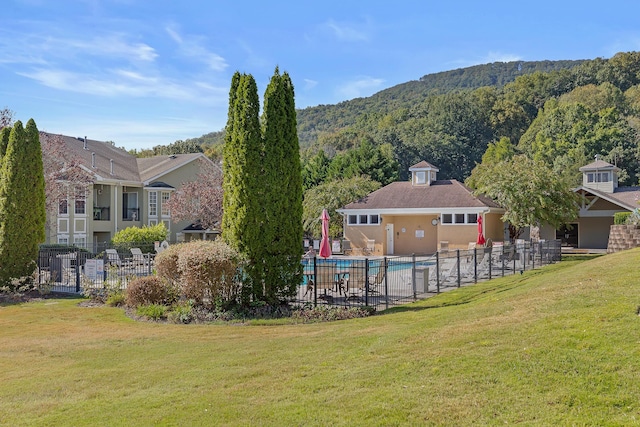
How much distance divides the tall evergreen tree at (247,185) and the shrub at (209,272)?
0.41m

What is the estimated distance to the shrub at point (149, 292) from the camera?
1462cm

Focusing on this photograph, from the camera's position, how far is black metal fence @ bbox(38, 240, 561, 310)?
15.2 metres

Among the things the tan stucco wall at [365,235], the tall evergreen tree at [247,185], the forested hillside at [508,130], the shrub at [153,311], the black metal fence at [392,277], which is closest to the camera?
the shrub at [153,311]

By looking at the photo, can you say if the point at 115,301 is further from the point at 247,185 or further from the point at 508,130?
the point at 508,130

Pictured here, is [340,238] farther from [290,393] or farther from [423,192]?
[290,393]

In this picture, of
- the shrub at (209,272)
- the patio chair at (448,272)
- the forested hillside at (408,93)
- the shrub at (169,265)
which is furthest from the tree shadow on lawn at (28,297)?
the forested hillside at (408,93)

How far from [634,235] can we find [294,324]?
793 inches

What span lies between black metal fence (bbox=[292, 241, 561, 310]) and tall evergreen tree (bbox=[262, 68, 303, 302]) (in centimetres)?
74

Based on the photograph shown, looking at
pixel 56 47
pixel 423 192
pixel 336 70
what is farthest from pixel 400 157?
pixel 56 47

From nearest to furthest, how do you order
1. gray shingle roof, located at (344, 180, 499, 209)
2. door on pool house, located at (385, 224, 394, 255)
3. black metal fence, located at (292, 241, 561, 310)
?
black metal fence, located at (292, 241, 561, 310)
gray shingle roof, located at (344, 180, 499, 209)
door on pool house, located at (385, 224, 394, 255)

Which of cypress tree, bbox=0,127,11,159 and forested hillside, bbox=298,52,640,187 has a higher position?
forested hillside, bbox=298,52,640,187

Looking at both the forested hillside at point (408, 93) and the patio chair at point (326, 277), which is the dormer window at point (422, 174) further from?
the forested hillside at point (408, 93)

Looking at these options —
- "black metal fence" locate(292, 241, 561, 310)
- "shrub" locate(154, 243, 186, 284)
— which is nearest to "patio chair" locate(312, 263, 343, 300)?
"black metal fence" locate(292, 241, 561, 310)

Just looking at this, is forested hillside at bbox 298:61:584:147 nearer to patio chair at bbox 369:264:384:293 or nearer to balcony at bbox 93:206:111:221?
balcony at bbox 93:206:111:221
